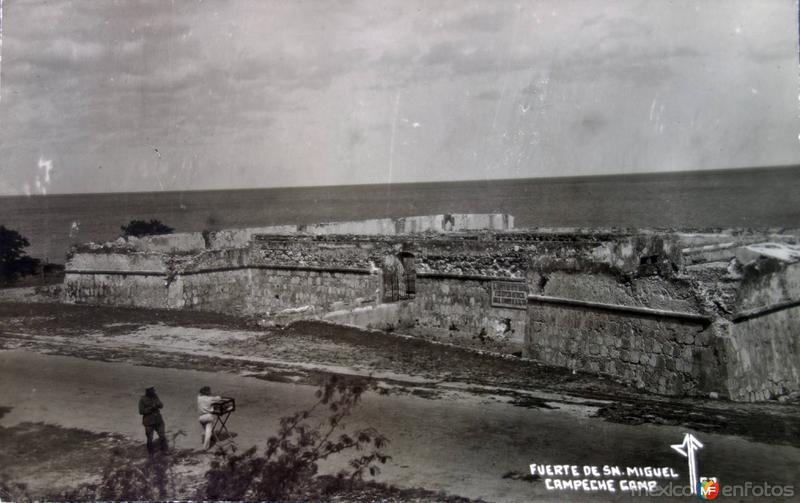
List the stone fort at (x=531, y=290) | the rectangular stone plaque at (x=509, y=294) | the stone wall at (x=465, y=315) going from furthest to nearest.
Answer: the stone wall at (x=465, y=315) < the rectangular stone plaque at (x=509, y=294) < the stone fort at (x=531, y=290)

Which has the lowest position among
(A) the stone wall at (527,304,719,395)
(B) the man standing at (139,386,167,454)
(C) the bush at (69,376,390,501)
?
(C) the bush at (69,376,390,501)

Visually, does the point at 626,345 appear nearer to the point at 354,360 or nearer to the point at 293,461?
the point at 354,360

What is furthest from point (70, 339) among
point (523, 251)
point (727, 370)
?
point (727, 370)

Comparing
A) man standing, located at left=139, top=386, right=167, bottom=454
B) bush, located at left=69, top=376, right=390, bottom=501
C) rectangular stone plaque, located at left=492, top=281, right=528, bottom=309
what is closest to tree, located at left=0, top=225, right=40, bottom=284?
rectangular stone plaque, located at left=492, top=281, right=528, bottom=309

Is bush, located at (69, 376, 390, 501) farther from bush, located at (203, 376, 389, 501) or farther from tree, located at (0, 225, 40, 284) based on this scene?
tree, located at (0, 225, 40, 284)

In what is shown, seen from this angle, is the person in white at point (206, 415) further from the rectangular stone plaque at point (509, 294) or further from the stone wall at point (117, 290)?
the stone wall at point (117, 290)

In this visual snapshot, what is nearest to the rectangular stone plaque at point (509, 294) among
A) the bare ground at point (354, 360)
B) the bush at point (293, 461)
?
the bare ground at point (354, 360)
